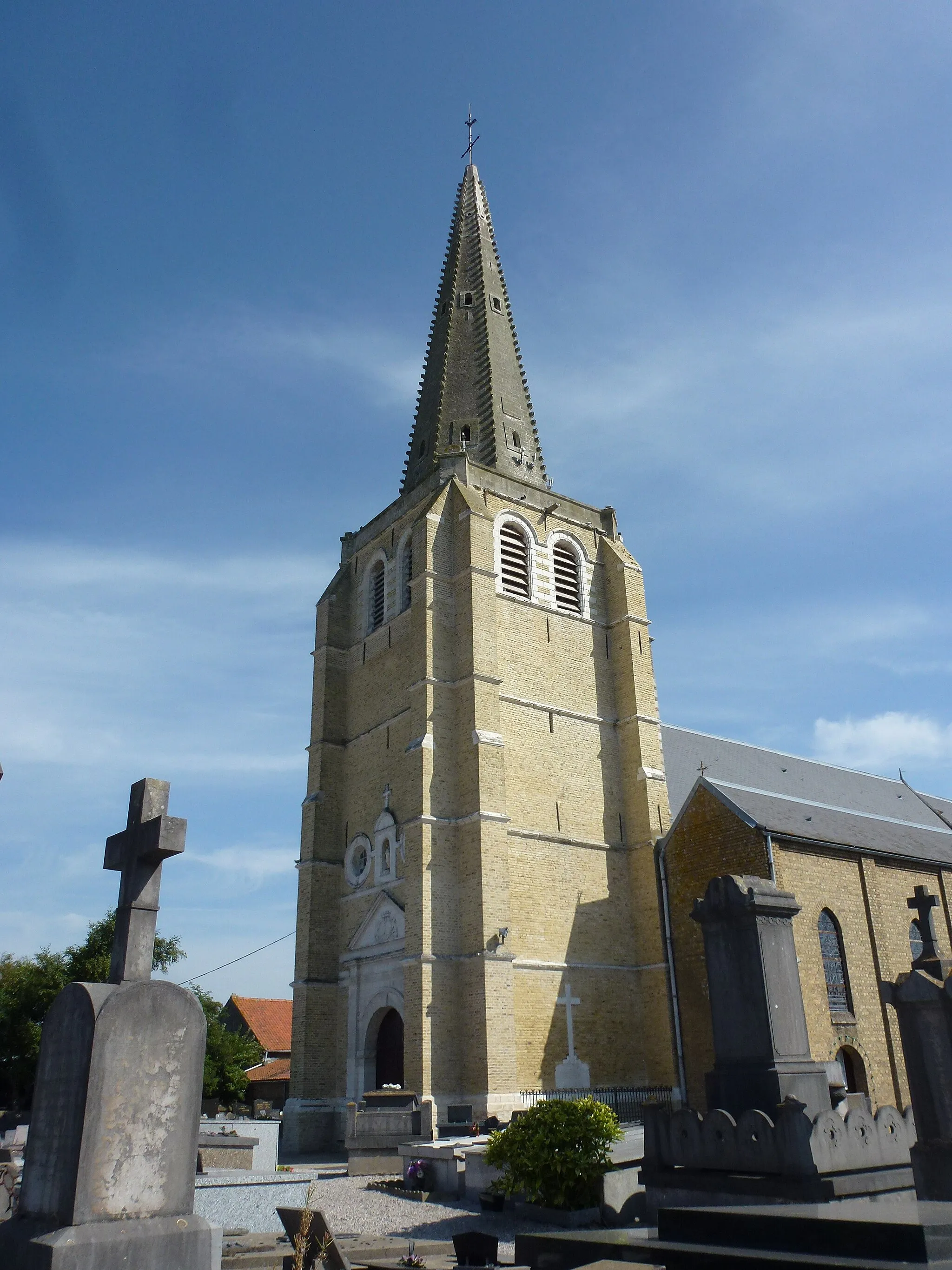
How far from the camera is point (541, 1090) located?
62.1ft

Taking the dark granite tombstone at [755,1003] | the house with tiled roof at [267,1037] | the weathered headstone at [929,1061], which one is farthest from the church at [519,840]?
the house with tiled roof at [267,1037]

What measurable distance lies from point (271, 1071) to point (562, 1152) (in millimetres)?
33602

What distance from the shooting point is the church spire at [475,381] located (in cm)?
2691

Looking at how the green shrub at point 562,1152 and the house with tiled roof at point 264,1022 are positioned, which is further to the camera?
the house with tiled roof at point 264,1022

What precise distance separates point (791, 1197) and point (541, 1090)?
1233 centimetres

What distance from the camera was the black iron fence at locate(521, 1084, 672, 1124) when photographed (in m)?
18.9

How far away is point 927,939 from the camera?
9.80 m

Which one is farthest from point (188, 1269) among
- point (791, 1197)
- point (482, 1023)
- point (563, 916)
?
point (563, 916)

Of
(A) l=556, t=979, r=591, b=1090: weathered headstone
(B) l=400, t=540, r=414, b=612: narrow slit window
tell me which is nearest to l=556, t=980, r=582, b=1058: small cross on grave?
(A) l=556, t=979, r=591, b=1090: weathered headstone

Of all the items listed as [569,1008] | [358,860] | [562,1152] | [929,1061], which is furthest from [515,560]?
[929,1061]

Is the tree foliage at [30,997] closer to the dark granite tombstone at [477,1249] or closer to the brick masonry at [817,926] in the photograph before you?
the brick masonry at [817,926]

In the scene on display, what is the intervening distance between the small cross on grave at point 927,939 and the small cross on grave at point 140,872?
269 inches

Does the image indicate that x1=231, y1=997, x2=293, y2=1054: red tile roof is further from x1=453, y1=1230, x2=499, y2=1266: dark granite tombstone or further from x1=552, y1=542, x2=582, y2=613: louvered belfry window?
x1=453, y1=1230, x2=499, y2=1266: dark granite tombstone

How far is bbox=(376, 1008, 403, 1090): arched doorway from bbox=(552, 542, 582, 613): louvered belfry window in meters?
10.5
